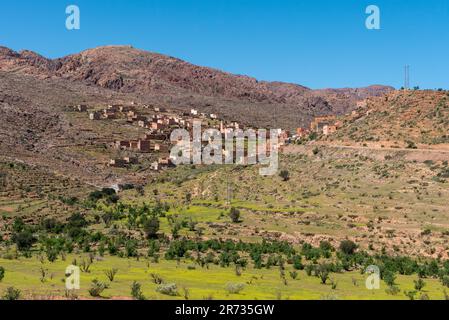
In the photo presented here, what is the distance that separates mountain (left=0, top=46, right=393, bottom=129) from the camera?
5364 inches

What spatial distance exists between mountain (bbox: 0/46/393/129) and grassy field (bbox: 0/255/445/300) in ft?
323

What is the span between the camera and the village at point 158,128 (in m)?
64.8

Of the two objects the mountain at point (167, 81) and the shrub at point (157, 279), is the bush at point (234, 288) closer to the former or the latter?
the shrub at point (157, 279)

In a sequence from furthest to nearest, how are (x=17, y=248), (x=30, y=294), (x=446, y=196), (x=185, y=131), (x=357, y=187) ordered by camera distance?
(x=185, y=131) < (x=357, y=187) < (x=446, y=196) < (x=17, y=248) < (x=30, y=294)

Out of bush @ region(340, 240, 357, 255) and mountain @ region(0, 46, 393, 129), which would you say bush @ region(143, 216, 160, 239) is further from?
mountain @ region(0, 46, 393, 129)

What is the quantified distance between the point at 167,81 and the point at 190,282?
504 ft

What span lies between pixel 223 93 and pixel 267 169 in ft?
411

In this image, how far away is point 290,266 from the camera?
1034 inches

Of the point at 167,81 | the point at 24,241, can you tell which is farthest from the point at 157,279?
the point at 167,81

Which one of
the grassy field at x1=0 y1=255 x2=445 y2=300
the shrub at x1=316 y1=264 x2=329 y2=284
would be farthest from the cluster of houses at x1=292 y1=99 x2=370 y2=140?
the grassy field at x1=0 y1=255 x2=445 y2=300

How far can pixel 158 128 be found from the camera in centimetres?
8625

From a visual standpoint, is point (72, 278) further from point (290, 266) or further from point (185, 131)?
point (185, 131)

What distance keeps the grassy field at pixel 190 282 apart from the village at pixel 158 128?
3510cm

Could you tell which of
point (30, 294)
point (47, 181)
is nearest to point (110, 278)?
point (30, 294)
